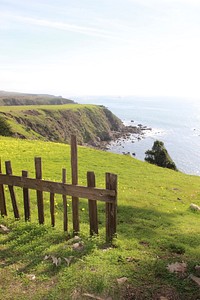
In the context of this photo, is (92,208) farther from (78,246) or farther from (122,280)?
(122,280)

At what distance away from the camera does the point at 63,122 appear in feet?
486

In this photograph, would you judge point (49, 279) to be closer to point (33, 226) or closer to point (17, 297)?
point (17, 297)

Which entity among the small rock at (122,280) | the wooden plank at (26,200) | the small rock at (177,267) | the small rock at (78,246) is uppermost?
the wooden plank at (26,200)

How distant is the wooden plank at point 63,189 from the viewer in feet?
33.6

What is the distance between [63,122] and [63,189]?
13898cm

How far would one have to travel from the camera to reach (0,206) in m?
13.3

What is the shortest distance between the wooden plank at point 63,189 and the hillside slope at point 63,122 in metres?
88.6

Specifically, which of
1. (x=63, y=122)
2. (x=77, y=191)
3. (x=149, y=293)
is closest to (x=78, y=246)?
(x=77, y=191)

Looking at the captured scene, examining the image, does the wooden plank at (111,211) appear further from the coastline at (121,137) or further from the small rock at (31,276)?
the coastline at (121,137)

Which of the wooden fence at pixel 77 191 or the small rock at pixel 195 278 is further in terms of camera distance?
the wooden fence at pixel 77 191

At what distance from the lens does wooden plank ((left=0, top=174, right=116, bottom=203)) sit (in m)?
10.2

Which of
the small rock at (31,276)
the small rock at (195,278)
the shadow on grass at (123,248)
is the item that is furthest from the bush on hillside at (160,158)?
the small rock at (31,276)

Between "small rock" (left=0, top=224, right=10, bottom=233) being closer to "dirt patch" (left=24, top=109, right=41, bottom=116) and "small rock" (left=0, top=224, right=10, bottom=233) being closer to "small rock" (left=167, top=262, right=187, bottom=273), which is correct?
"small rock" (left=167, top=262, right=187, bottom=273)

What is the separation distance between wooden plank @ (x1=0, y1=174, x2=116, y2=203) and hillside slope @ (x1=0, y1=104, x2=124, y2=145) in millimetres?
88633
